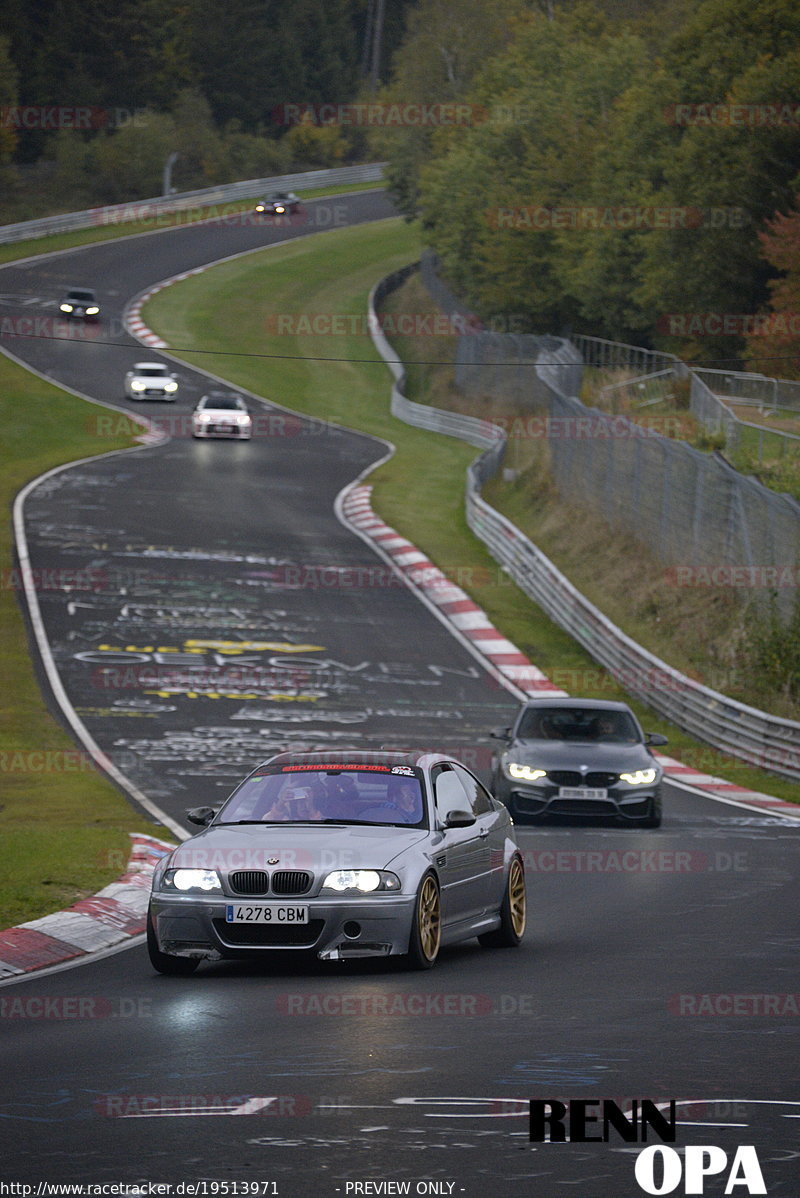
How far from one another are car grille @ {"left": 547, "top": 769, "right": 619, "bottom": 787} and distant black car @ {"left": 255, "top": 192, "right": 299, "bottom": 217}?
88933 millimetres

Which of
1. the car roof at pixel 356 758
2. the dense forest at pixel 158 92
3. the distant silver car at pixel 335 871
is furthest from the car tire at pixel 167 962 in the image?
A: the dense forest at pixel 158 92

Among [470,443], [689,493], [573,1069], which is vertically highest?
[573,1069]

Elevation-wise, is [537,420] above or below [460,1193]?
below

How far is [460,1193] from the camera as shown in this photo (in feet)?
19.2

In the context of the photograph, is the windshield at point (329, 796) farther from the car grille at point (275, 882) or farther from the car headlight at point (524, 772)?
the car headlight at point (524, 772)

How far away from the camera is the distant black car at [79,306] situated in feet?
237

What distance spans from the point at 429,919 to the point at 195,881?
4.53ft

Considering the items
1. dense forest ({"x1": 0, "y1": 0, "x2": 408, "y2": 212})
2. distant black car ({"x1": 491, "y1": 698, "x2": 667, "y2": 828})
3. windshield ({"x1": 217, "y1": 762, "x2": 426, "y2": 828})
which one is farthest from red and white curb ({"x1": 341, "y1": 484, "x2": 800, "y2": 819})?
dense forest ({"x1": 0, "y1": 0, "x2": 408, "y2": 212})

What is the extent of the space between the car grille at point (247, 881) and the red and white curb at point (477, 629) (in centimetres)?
1186

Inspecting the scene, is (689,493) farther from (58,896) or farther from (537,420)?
(537,420)

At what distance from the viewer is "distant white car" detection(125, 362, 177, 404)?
196ft

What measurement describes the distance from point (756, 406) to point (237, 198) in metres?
81.8

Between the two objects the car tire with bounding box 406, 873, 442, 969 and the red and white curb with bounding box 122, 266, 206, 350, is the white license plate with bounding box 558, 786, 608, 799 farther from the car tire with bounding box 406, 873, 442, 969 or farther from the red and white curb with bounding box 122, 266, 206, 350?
the red and white curb with bounding box 122, 266, 206, 350

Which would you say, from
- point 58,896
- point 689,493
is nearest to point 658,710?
point 689,493
